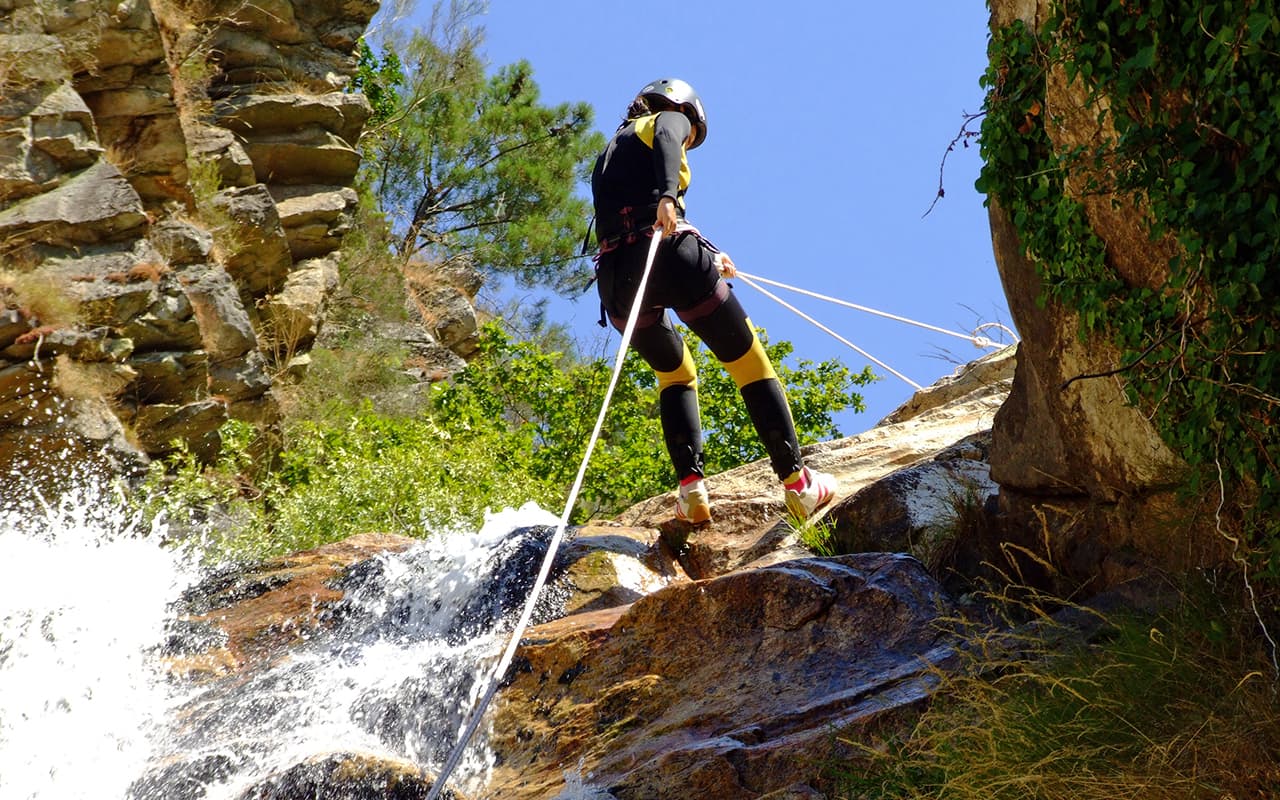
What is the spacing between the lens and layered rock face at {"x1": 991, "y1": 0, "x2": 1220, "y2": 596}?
4.36 meters

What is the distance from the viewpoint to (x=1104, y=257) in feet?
14.4

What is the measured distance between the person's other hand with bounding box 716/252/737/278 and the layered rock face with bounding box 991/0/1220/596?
75.1 inches

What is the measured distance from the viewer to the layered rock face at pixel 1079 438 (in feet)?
14.3

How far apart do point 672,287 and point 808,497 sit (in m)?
1.32

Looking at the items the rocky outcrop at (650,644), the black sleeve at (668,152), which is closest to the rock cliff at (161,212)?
the rocky outcrop at (650,644)

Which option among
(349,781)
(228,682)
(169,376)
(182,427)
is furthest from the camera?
(182,427)

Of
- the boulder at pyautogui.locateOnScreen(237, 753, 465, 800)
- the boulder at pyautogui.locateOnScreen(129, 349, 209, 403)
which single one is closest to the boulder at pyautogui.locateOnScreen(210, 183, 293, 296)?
the boulder at pyautogui.locateOnScreen(129, 349, 209, 403)

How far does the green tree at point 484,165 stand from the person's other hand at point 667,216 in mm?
17653

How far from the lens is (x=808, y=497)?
22.3 feet

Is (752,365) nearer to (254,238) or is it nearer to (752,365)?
(752,365)

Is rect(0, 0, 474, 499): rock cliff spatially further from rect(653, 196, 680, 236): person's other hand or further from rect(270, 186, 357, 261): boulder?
rect(653, 196, 680, 236): person's other hand

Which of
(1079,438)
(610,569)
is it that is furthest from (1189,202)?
(610,569)

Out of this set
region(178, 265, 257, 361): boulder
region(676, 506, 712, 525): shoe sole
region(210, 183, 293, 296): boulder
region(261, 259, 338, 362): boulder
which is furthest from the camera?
region(261, 259, 338, 362): boulder

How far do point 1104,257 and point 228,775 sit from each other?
12.5 ft
